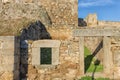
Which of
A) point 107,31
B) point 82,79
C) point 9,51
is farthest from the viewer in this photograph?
point 107,31

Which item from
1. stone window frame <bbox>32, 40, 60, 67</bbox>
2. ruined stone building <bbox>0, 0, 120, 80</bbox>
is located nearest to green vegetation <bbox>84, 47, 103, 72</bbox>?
ruined stone building <bbox>0, 0, 120, 80</bbox>

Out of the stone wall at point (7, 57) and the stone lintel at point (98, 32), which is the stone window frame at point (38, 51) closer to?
the stone wall at point (7, 57)

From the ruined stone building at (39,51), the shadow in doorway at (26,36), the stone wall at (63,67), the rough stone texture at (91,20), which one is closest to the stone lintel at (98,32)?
the ruined stone building at (39,51)

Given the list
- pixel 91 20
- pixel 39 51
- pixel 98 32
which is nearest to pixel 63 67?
pixel 39 51

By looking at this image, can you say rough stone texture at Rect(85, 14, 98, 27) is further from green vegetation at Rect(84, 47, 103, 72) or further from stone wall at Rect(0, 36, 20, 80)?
stone wall at Rect(0, 36, 20, 80)

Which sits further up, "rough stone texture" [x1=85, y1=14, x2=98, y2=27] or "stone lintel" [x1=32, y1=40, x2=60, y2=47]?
"rough stone texture" [x1=85, y1=14, x2=98, y2=27]

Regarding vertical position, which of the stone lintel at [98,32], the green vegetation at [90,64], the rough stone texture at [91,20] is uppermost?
the rough stone texture at [91,20]

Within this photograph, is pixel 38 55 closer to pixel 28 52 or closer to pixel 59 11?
pixel 28 52

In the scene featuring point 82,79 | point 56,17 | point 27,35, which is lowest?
point 82,79

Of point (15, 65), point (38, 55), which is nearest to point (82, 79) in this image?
point (38, 55)

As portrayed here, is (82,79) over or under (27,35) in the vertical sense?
under

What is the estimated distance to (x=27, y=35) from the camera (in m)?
14.2

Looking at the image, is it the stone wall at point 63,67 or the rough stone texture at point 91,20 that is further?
the rough stone texture at point 91,20

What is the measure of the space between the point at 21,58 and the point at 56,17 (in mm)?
9163
